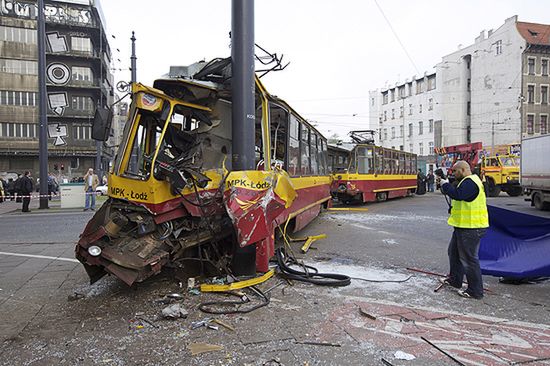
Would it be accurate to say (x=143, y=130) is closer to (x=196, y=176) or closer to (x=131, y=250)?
(x=196, y=176)

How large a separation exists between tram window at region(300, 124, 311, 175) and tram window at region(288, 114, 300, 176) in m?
0.41

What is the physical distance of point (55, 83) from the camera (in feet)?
157

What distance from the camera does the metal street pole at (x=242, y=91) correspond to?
5.77 metres

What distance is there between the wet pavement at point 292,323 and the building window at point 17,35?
4844 cm

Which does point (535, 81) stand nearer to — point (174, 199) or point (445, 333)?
point (445, 333)

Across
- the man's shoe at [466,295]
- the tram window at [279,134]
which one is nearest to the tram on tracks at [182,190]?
the tram window at [279,134]

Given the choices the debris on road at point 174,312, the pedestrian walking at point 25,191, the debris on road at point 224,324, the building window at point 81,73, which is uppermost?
the building window at point 81,73

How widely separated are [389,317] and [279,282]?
1.76 meters

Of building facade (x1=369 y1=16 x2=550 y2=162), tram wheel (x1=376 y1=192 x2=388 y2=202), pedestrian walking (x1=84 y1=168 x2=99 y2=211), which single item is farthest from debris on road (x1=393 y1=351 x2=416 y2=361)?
building facade (x1=369 y1=16 x2=550 y2=162)

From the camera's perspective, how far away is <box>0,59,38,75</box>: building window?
45.8 m

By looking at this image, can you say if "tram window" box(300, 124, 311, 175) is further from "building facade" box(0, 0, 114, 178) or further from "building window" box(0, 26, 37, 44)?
"building window" box(0, 26, 37, 44)

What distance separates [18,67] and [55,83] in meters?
3.84

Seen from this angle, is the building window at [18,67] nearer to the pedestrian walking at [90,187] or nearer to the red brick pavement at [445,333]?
the pedestrian walking at [90,187]

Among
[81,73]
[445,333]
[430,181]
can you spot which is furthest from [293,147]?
[81,73]
